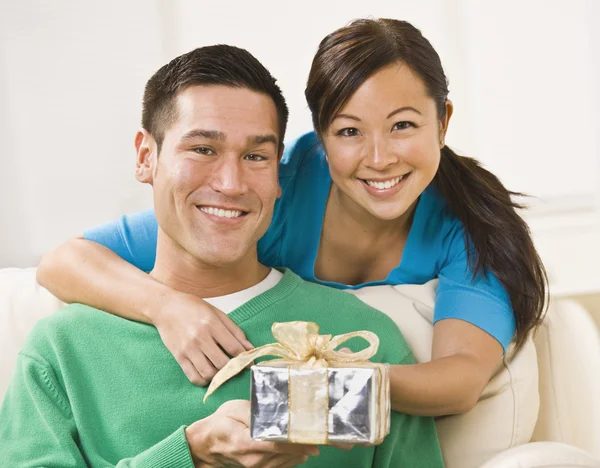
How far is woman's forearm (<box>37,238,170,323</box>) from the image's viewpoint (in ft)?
4.94

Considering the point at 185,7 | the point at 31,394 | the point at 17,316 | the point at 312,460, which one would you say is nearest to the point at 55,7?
the point at 185,7

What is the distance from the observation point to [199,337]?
1378 millimetres

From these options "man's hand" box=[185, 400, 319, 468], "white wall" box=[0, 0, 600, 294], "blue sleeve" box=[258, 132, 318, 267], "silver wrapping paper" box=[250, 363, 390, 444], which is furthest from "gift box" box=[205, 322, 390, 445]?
"white wall" box=[0, 0, 600, 294]

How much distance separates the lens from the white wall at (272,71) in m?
3.15

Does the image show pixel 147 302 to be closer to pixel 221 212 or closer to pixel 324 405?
pixel 221 212

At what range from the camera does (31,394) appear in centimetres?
140

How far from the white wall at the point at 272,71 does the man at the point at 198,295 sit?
174 centimetres

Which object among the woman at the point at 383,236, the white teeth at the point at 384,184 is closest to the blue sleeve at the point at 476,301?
the woman at the point at 383,236

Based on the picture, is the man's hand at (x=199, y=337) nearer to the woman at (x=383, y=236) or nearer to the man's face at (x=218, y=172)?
the woman at (x=383, y=236)

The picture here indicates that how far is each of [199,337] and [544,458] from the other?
0.58 meters

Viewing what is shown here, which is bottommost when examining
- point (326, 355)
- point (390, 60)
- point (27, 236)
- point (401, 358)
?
point (27, 236)

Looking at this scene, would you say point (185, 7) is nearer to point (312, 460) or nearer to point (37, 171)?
point (37, 171)

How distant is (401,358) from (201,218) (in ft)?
1.41

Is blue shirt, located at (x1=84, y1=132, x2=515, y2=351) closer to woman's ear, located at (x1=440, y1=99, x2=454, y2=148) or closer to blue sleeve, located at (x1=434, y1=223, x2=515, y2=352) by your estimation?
blue sleeve, located at (x1=434, y1=223, x2=515, y2=352)
